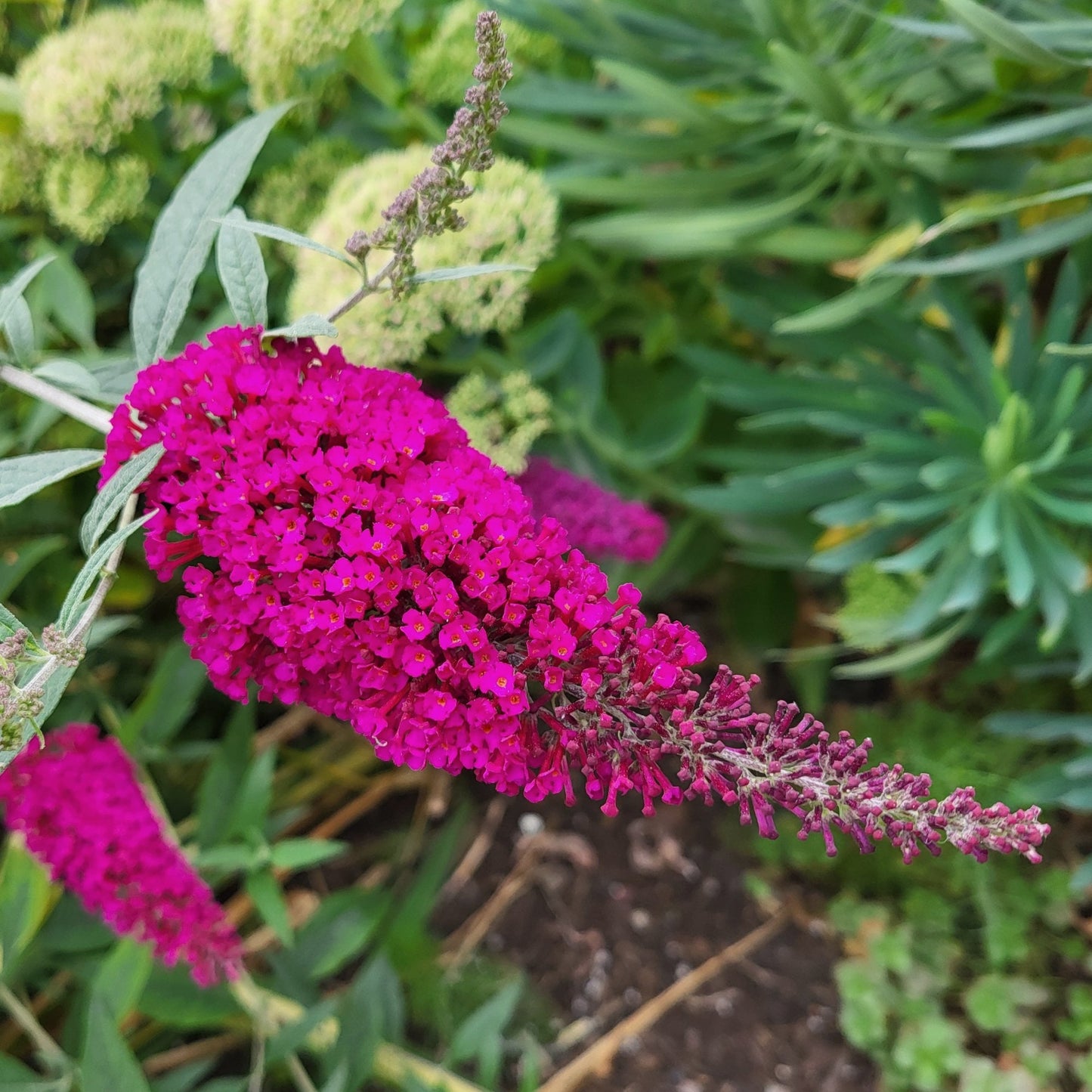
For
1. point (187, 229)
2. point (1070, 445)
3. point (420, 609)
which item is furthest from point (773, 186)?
point (420, 609)

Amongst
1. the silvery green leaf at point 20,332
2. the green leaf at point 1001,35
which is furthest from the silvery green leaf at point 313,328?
the green leaf at point 1001,35

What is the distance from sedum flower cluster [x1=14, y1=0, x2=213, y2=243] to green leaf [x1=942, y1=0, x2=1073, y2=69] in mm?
803

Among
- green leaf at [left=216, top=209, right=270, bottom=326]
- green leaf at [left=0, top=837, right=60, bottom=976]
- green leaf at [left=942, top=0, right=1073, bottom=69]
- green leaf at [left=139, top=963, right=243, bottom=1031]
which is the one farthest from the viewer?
green leaf at [left=139, top=963, right=243, bottom=1031]

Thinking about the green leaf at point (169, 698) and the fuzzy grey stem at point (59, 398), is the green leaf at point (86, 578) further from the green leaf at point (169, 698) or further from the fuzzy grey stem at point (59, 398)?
the green leaf at point (169, 698)

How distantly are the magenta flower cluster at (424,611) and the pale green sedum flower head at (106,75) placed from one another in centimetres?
62

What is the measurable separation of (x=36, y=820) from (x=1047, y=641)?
0.96 m

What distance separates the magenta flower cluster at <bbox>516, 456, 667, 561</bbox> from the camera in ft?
3.18

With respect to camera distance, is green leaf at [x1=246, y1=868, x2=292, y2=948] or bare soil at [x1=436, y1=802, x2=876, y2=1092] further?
bare soil at [x1=436, y1=802, x2=876, y2=1092]

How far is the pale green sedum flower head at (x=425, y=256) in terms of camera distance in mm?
938

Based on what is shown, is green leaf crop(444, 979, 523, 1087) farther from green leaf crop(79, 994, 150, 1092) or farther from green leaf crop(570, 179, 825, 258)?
green leaf crop(570, 179, 825, 258)

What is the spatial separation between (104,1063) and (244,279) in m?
0.61

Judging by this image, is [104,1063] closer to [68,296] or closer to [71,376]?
[71,376]

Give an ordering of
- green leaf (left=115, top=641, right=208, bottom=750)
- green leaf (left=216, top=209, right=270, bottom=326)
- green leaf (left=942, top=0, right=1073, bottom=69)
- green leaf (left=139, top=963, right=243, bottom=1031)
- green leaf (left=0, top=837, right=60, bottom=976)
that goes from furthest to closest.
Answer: green leaf (left=115, top=641, right=208, bottom=750), green leaf (left=139, top=963, right=243, bottom=1031), green leaf (left=0, top=837, right=60, bottom=976), green leaf (left=942, top=0, right=1073, bottom=69), green leaf (left=216, top=209, right=270, bottom=326)

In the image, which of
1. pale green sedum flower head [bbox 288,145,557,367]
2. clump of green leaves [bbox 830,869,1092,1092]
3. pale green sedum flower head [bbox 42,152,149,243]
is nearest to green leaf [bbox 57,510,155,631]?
pale green sedum flower head [bbox 288,145,557,367]
